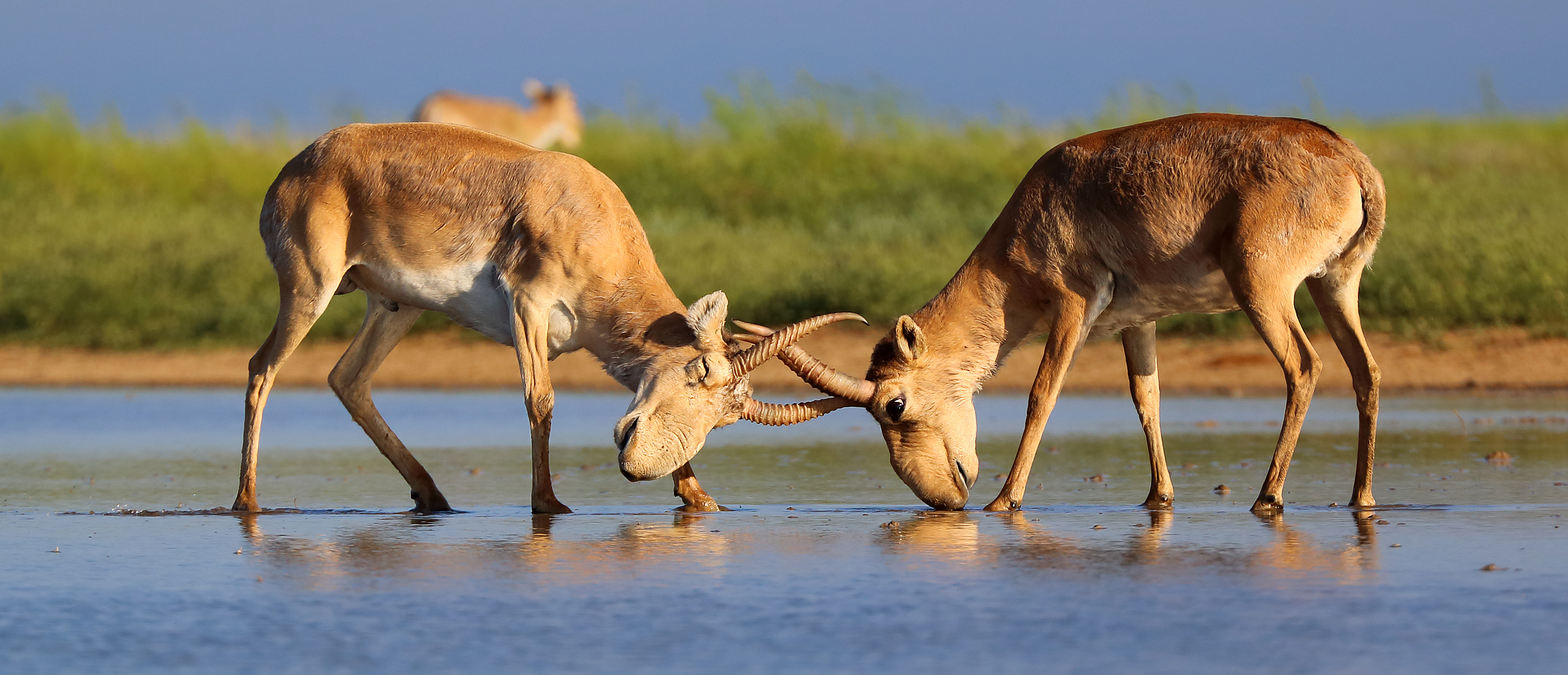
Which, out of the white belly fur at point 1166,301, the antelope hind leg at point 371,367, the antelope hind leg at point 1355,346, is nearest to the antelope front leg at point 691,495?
the antelope hind leg at point 371,367

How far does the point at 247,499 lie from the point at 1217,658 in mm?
4933

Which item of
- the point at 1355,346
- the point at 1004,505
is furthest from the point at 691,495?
the point at 1355,346

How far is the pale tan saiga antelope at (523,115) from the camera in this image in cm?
2847

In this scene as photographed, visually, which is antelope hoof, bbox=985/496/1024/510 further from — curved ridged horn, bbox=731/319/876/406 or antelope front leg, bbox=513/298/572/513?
antelope front leg, bbox=513/298/572/513

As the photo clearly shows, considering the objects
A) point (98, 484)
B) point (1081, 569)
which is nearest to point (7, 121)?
point (98, 484)

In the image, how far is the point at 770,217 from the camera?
22766 millimetres

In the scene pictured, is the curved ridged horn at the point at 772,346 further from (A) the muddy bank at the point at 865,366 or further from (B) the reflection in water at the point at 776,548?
(A) the muddy bank at the point at 865,366

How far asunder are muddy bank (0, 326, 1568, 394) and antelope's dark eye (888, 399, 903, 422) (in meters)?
5.60

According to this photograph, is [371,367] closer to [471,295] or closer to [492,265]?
[471,295]

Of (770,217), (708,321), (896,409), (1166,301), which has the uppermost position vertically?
(770,217)

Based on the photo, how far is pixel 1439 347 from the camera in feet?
49.9

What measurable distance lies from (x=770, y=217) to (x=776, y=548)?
53.6 feet

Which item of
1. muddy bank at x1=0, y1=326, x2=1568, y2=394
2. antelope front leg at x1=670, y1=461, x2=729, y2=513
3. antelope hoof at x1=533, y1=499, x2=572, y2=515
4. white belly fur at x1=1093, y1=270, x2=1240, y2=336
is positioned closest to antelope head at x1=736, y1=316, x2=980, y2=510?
antelope front leg at x1=670, y1=461, x2=729, y2=513

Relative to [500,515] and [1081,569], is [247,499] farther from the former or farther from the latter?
[1081,569]
